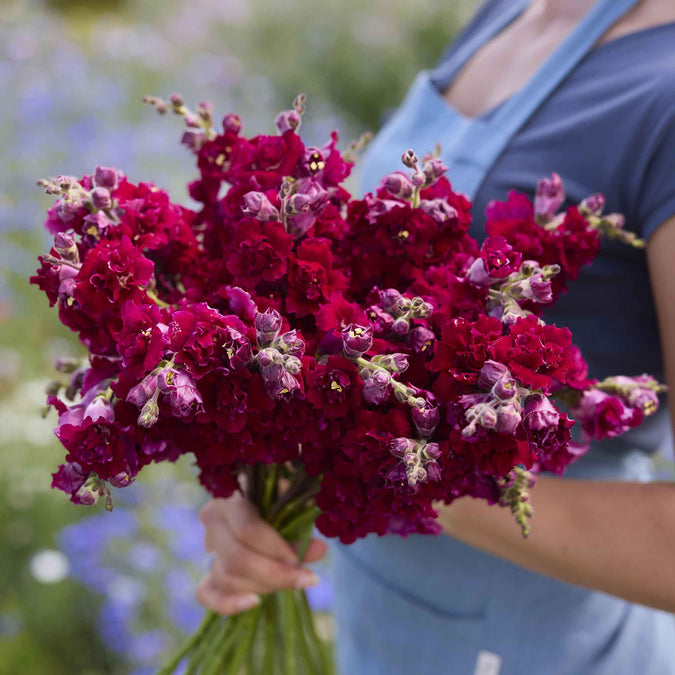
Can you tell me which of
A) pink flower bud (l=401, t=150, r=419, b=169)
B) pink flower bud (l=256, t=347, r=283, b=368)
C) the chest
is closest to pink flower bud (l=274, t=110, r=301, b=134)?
pink flower bud (l=401, t=150, r=419, b=169)

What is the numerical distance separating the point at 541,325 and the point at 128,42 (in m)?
3.68

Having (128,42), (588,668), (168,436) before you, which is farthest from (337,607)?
(128,42)

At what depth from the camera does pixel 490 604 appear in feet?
3.18

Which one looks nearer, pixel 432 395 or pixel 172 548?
pixel 432 395

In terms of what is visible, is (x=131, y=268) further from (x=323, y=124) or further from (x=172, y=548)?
(x=323, y=124)

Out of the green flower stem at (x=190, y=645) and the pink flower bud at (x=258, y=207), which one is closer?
the pink flower bud at (x=258, y=207)

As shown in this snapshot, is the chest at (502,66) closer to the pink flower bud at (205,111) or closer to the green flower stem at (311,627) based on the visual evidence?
the pink flower bud at (205,111)

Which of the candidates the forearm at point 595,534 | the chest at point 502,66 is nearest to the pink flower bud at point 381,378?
the forearm at point 595,534

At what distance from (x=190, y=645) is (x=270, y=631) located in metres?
0.09

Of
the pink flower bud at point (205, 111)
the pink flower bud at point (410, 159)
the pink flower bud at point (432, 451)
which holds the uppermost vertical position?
the pink flower bud at point (205, 111)

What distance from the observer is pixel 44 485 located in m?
1.83

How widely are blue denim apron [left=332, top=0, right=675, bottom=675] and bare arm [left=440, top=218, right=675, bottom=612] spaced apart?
0.21 m

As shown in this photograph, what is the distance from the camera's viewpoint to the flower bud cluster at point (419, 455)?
1.66ft

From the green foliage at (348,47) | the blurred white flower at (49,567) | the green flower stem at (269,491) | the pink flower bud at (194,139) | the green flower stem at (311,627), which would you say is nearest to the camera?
the pink flower bud at (194,139)
